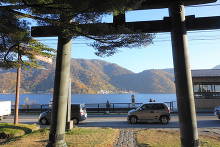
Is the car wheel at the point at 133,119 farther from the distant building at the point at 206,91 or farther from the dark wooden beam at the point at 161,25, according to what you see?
the distant building at the point at 206,91

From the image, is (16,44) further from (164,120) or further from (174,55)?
(164,120)

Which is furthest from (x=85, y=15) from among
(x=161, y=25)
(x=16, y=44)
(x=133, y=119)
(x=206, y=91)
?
(x=206, y=91)

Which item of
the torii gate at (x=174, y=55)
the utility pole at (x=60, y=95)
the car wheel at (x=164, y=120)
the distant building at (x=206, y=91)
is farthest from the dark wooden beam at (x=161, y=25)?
the distant building at (x=206, y=91)

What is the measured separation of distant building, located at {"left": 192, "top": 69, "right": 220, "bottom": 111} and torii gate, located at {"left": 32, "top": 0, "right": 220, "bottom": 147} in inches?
846

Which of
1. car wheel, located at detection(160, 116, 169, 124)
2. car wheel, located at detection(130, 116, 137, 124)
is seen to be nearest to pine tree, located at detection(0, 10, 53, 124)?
car wheel, located at detection(130, 116, 137, 124)

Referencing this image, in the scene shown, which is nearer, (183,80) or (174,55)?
(183,80)

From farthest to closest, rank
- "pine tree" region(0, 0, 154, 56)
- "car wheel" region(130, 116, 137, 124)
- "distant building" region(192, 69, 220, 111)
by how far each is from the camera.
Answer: "distant building" region(192, 69, 220, 111)
"car wheel" region(130, 116, 137, 124)
"pine tree" region(0, 0, 154, 56)

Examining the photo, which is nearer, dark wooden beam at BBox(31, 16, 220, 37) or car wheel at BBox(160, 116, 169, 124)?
dark wooden beam at BBox(31, 16, 220, 37)

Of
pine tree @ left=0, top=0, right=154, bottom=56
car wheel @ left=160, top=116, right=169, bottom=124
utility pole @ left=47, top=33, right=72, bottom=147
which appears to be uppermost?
pine tree @ left=0, top=0, right=154, bottom=56

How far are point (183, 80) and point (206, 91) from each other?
22.5 m

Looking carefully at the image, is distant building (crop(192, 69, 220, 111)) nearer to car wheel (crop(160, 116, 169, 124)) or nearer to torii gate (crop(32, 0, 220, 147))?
car wheel (crop(160, 116, 169, 124))

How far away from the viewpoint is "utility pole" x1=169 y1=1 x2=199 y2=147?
5609 millimetres

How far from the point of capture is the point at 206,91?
84.5ft

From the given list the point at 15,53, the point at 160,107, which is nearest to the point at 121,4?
the point at 15,53
